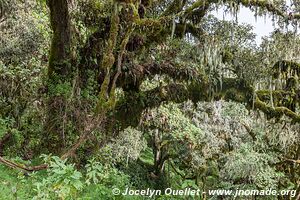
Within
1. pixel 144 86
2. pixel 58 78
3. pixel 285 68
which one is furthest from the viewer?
pixel 144 86

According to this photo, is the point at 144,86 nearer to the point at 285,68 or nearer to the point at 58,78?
the point at 58,78

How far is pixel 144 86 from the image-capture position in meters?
7.50

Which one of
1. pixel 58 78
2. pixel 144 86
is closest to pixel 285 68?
pixel 144 86

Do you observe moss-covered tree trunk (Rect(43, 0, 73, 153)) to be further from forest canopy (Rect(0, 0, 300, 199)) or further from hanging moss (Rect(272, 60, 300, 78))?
hanging moss (Rect(272, 60, 300, 78))

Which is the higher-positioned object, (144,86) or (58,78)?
(58,78)

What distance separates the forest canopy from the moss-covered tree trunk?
2 centimetres

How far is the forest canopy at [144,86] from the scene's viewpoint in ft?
17.8

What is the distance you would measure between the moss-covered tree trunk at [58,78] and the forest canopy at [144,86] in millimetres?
17

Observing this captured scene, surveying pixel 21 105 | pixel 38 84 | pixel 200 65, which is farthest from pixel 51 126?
pixel 200 65

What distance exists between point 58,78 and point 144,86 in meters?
2.02

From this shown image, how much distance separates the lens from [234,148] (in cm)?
815

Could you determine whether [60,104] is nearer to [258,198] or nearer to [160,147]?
[160,147]

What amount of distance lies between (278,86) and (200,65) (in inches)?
56.7

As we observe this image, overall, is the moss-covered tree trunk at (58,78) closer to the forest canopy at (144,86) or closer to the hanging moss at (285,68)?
the forest canopy at (144,86)
